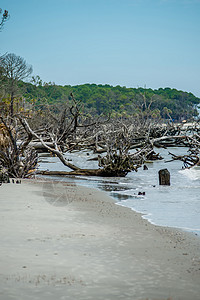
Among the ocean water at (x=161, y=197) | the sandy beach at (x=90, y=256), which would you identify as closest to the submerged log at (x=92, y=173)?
the ocean water at (x=161, y=197)

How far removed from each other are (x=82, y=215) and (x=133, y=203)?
2.89m

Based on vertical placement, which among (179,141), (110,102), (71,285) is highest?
(110,102)

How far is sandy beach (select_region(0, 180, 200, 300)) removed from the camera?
13.1 feet

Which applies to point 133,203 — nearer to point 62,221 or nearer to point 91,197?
point 91,197

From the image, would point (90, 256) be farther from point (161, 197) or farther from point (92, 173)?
point (92, 173)

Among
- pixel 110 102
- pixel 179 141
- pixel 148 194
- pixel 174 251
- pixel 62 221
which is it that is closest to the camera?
pixel 174 251

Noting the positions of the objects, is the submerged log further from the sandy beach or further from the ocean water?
the sandy beach

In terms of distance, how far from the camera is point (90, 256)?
5152mm

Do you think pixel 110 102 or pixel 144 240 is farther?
pixel 110 102

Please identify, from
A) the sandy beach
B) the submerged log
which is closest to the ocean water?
the submerged log

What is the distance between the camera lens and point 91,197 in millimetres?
10883

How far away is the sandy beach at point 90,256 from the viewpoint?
400 centimetres

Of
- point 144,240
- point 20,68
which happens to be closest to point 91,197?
point 144,240

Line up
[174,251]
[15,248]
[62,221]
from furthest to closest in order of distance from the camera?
[62,221] < [174,251] < [15,248]
